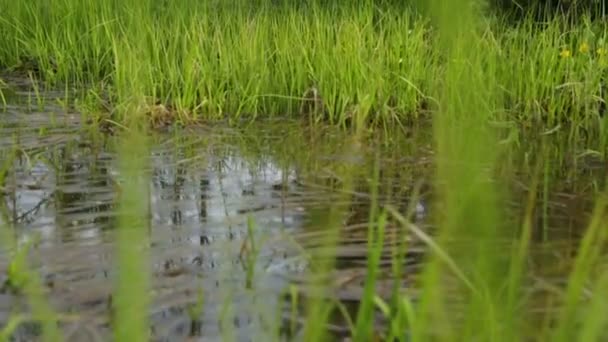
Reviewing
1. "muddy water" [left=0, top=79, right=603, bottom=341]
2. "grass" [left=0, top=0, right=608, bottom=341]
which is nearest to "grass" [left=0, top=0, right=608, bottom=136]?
"grass" [left=0, top=0, right=608, bottom=341]

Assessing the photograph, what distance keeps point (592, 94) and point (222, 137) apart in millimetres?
1867

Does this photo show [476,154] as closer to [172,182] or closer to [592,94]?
[172,182]

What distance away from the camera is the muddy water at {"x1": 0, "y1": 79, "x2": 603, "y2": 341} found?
1.90 meters

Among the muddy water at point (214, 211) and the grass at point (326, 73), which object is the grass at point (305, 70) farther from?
the muddy water at point (214, 211)

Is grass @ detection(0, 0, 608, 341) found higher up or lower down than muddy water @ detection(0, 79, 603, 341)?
higher up

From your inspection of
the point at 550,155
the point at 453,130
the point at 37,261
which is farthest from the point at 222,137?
the point at 453,130

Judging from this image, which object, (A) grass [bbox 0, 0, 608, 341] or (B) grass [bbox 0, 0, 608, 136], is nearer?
(A) grass [bbox 0, 0, 608, 341]

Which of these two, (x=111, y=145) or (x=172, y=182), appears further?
(x=111, y=145)

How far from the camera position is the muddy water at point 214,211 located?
1.90 meters

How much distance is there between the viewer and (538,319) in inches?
74.0

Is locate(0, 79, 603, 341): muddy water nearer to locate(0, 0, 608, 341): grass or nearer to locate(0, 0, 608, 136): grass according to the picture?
locate(0, 0, 608, 341): grass

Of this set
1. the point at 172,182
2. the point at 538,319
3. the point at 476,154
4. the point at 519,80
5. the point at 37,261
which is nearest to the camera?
the point at 476,154

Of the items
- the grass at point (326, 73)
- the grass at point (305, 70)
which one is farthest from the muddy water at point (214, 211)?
the grass at point (305, 70)

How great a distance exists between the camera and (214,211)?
2652 millimetres
